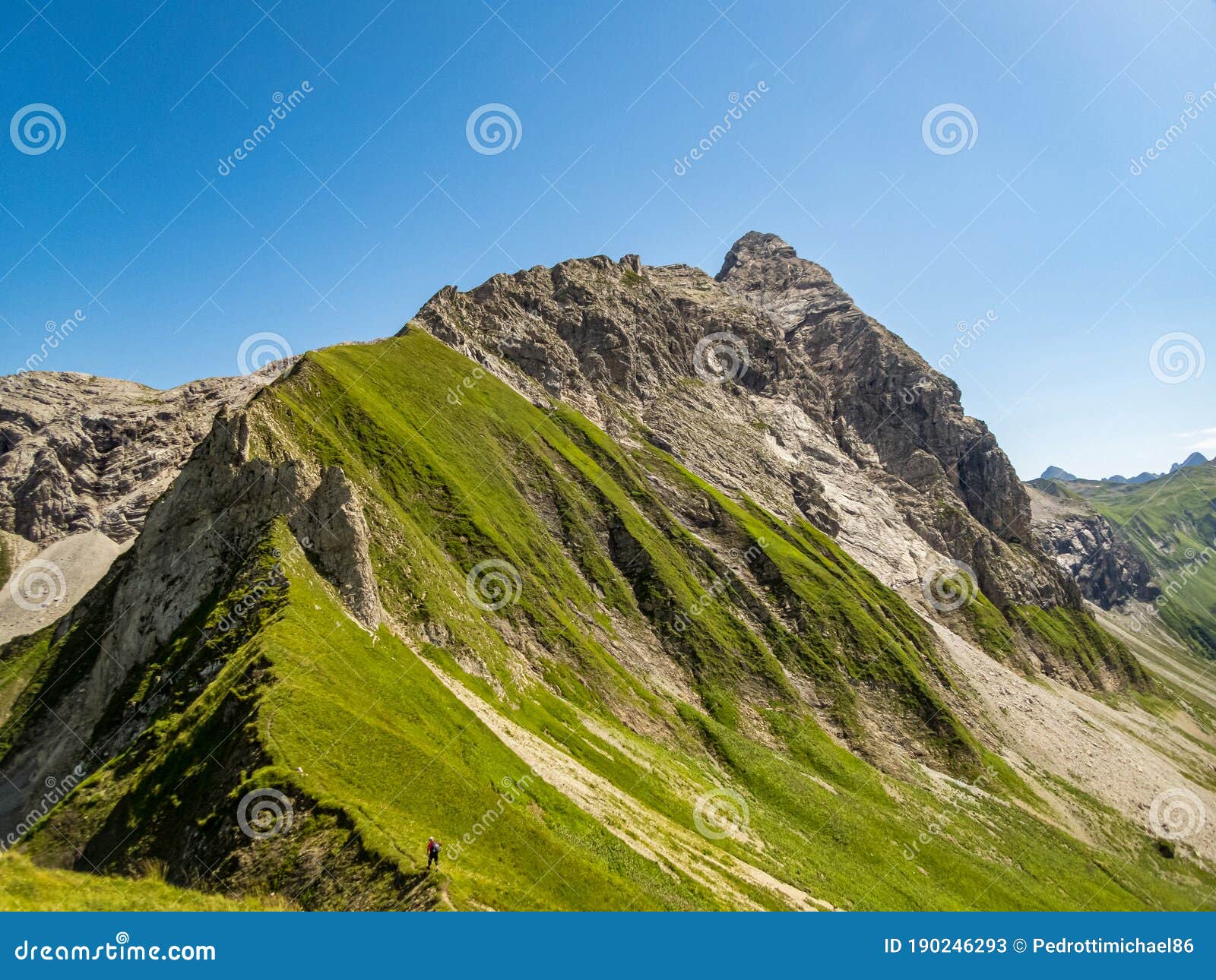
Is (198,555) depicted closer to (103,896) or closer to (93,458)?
(103,896)

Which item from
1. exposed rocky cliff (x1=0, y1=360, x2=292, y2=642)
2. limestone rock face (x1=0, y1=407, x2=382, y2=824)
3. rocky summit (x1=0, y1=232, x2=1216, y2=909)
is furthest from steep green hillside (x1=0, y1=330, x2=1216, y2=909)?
exposed rocky cliff (x1=0, y1=360, x2=292, y2=642)

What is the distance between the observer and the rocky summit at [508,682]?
3228 cm

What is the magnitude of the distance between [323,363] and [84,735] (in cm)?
6197

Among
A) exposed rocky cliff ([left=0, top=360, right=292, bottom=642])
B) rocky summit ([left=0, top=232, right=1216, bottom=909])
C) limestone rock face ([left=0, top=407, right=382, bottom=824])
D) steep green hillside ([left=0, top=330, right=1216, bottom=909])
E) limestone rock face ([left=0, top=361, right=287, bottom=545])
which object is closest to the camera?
steep green hillside ([left=0, top=330, right=1216, bottom=909])

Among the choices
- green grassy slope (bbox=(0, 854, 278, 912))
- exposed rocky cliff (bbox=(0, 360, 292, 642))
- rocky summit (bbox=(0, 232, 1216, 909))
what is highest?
rocky summit (bbox=(0, 232, 1216, 909))

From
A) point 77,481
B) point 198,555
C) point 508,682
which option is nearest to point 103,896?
point 198,555

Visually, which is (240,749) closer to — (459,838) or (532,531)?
(459,838)

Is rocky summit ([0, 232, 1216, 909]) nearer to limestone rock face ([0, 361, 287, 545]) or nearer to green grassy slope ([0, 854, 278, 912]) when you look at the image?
green grassy slope ([0, 854, 278, 912])

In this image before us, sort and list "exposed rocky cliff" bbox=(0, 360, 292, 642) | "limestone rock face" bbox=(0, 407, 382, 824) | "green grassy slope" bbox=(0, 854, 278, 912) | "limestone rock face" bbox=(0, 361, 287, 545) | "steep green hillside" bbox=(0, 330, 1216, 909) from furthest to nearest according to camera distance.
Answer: "limestone rock face" bbox=(0, 361, 287, 545)
"exposed rocky cliff" bbox=(0, 360, 292, 642)
"limestone rock face" bbox=(0, 407, 382, 824)
"steep green hillside" bbox=(0, 330, 1216, 909)
"green grassy slope" bbox=(0, 854, 278, 912)

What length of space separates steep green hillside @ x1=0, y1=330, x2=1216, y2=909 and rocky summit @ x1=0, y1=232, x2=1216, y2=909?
35cm

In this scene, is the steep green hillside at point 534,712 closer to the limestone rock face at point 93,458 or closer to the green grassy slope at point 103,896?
the green grassy slope at point 103,896

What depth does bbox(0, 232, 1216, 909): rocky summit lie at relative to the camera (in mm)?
32281

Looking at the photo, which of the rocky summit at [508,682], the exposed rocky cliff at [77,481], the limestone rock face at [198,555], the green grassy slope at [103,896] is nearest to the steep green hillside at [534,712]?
the rocky summit at [508,682]

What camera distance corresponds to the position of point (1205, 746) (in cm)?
19025
